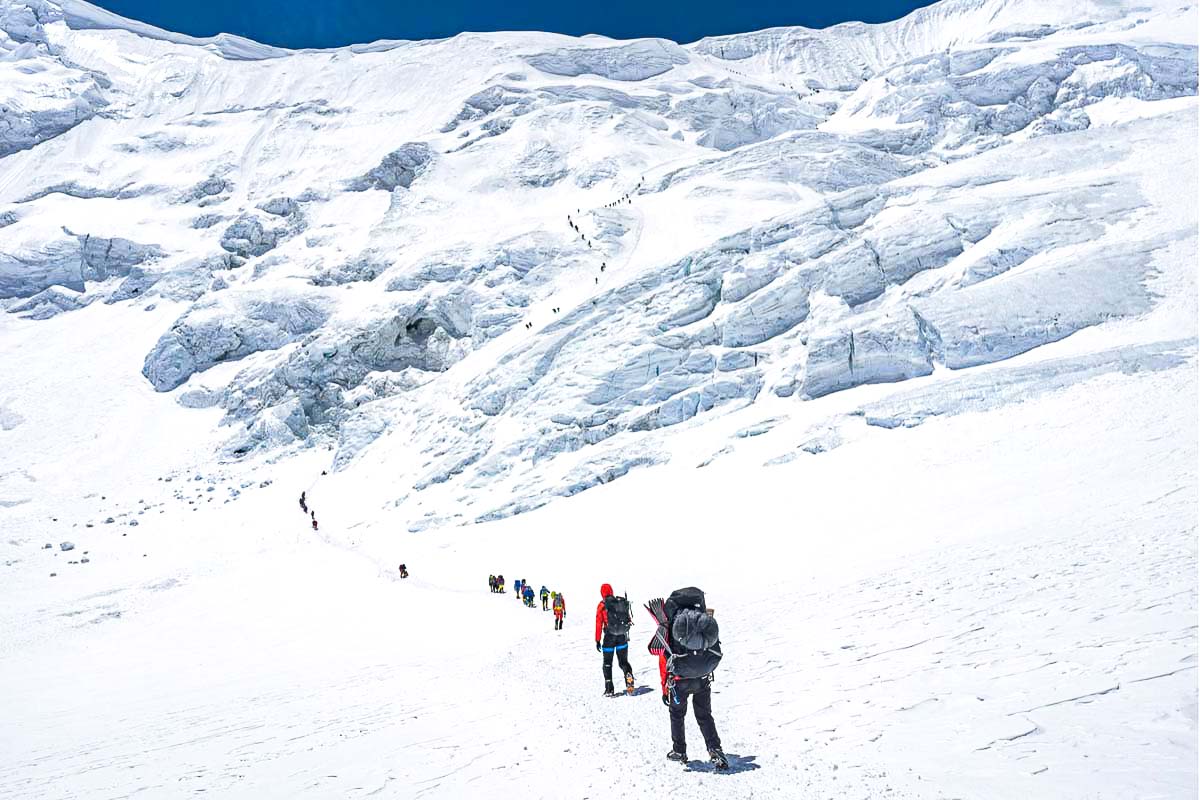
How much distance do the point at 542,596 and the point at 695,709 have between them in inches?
662

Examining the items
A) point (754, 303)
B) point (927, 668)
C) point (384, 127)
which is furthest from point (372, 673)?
point (384, 127)

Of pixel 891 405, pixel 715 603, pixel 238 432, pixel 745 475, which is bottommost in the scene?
pixel 715 603

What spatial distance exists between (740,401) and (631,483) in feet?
29.3

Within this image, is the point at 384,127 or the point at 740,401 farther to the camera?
the point at 384,127

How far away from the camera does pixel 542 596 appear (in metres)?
24.4

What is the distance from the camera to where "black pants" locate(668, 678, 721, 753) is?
8.00 metres

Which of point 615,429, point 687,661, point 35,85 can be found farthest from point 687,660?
point 35,85

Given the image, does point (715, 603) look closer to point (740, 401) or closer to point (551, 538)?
point (551, 538)

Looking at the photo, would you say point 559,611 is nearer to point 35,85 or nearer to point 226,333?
point 226,333

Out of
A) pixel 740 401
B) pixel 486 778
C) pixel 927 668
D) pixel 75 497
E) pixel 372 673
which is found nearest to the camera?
pixel 486 778

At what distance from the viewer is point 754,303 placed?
47.8 m

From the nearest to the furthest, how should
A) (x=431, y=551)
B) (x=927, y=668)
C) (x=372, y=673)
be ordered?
1. (x=927, y=668)
2. (x=372, y=673)
3. (x=431, y=551)

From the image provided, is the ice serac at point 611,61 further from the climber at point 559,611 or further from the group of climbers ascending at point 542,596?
the climber at point 559,611

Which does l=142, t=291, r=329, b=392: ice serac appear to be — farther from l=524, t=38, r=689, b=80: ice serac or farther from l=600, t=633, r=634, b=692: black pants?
l=524, t=38, r=689, b=80: ice serac
